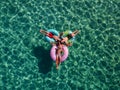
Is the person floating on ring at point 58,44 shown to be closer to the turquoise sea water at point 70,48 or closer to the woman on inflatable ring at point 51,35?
the woman on inflatable ring at point 51,35

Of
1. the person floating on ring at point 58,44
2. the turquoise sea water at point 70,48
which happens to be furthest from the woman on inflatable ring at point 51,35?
the turquoise sea water at point 70,48

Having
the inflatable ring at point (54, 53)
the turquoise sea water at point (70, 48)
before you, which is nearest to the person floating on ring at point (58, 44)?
the inflatable ring at point (54, 53)

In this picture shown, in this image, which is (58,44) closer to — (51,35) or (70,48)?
(51,35)

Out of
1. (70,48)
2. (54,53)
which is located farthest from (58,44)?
(70,48)

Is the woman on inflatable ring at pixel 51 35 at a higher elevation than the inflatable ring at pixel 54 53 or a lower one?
higher

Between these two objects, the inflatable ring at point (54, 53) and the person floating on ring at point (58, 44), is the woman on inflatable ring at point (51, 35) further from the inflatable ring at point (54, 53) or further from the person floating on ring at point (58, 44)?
the inflatable ring at point (54, 53)

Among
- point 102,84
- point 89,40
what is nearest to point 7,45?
point 89,40

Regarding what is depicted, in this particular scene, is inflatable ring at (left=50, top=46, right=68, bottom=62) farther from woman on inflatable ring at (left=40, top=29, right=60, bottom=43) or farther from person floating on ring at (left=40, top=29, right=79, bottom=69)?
woman on inflatable ring at (left=40, top=29, right=60, bottom=43)
